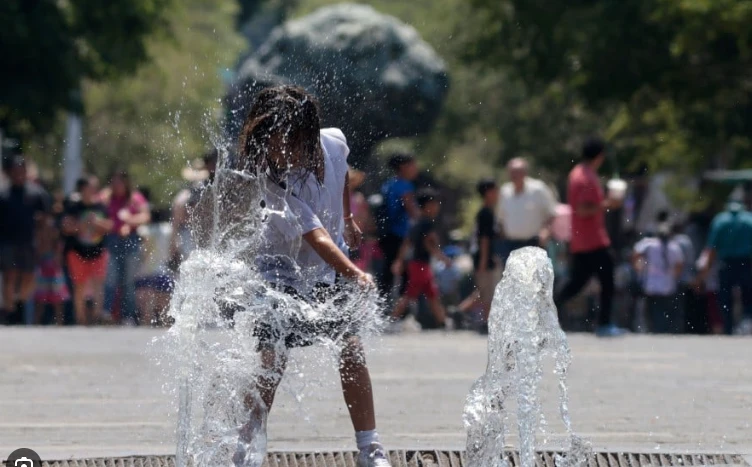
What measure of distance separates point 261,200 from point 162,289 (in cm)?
1070

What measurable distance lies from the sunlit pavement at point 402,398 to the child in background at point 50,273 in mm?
3911

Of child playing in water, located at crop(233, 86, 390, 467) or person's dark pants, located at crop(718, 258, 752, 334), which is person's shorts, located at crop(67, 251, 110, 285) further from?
child playing in water, located at crop(233, 86, 390, 467)

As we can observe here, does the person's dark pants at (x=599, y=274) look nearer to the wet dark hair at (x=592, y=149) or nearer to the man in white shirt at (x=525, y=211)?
the man in white shirt at (x=525, y=211)

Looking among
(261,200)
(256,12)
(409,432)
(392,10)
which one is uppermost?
(256,12)

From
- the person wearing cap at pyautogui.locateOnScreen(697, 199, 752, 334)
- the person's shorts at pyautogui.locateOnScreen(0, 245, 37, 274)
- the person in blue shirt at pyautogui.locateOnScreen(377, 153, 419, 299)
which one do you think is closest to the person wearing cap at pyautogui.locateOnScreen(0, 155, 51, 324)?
the person's shorts at pyautogui.locateOnScreen(0, 245, 37, 274)

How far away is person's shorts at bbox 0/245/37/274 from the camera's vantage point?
1828 centimetres

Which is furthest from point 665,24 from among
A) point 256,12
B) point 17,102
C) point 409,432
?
point 256,12

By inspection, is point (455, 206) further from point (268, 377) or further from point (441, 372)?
point (268, 377)

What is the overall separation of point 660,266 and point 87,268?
670 cm

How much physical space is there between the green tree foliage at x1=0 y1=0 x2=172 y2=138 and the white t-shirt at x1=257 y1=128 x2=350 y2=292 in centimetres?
1640

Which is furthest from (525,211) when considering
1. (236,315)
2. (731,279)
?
(236,315)

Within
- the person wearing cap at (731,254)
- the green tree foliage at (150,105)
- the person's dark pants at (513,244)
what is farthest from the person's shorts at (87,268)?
the green tree foliage at (150,105)

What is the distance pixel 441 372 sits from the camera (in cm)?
1134

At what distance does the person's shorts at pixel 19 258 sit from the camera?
18.3 meters
